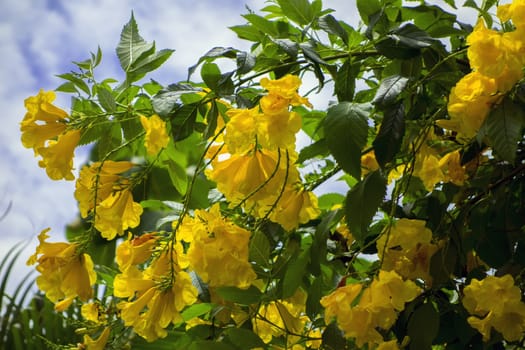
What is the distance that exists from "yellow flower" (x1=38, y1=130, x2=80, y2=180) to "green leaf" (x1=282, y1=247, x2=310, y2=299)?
0.74 ft

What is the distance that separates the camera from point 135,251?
596 millimetres

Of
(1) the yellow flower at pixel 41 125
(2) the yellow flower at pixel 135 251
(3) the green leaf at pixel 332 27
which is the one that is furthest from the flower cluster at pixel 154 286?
(3) the green leaf at pixel 332 27

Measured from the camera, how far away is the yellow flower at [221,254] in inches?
21.1

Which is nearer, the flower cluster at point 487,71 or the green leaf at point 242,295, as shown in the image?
the flower cluster at point 487,71

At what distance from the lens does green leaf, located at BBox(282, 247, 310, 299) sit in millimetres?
627

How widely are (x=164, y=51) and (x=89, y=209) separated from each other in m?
0.17

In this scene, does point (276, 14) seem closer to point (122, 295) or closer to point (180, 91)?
point (180, 91)

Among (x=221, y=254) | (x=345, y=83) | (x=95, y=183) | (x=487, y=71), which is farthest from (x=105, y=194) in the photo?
(x=487, y=71)

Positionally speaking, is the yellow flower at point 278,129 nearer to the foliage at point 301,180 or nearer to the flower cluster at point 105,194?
the foliage at point 301,180

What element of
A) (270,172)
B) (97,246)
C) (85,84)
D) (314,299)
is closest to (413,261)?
(314,299)

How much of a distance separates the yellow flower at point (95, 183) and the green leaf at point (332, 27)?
0.22 metres

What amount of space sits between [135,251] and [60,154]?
11 cm

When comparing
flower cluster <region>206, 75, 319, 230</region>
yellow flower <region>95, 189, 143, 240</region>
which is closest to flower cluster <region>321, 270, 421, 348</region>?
flower cluster <region>206, 75, 319, 230</region>

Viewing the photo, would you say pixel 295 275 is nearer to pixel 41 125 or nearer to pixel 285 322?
pixel 285 322
